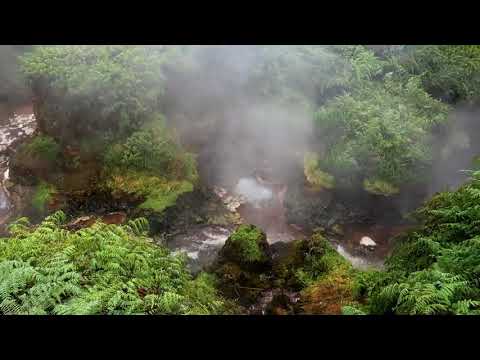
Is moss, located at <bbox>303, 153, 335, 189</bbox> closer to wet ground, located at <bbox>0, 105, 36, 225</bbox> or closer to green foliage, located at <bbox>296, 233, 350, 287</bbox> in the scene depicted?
green foliage, located at <bbox>296, 233, 350, 287</bbox>

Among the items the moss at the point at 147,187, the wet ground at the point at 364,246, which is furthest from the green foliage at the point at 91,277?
the wet ground at the point at 364,246

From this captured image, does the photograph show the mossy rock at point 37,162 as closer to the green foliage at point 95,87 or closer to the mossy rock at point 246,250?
the green foliage at point 95,87

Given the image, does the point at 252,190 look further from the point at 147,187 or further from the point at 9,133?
the point at 9,133

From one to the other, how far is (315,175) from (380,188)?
7.30ft

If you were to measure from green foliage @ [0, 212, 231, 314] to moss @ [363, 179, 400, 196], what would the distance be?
8.12 m

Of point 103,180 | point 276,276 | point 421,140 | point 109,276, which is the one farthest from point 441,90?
point 109,276

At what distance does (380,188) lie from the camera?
14.0 m

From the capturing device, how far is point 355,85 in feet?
53.8

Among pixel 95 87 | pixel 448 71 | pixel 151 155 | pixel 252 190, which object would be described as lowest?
pixel 252 190

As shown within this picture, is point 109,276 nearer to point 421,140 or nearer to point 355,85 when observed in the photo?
point 421,140

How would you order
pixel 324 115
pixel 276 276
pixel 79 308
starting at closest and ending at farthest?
pixel 79 308 → pixel 276 276 → pixel 324 115

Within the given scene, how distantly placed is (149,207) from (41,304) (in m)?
8.94

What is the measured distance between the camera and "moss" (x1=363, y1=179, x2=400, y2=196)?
14.0m

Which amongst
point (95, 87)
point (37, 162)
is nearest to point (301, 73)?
point (95, 87)
